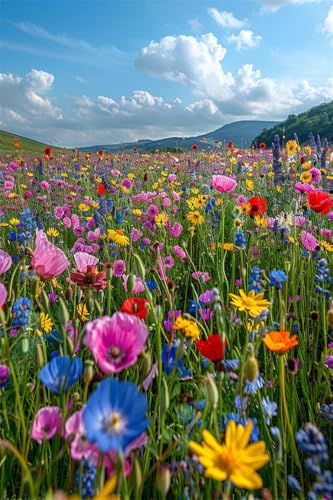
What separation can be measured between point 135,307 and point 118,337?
0.33 m

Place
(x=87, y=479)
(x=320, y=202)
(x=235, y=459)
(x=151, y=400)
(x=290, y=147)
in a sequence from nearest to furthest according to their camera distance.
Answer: (x=235, y=459) < (x=87, y=479) < (x=151, y=400) < (x=320, y=202) < (x=290, y=147)

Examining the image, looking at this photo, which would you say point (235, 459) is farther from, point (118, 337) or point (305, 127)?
point (305, 127)

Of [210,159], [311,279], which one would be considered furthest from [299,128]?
[311,279]

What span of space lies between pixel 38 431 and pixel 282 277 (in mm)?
850

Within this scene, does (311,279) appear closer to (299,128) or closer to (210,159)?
(210,159)

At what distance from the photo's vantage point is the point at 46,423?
0.81 metres

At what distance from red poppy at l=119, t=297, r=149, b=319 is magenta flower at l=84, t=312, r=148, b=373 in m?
0.28

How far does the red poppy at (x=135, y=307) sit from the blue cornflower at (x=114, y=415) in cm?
39

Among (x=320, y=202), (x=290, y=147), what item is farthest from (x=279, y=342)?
(x=290, y=147)

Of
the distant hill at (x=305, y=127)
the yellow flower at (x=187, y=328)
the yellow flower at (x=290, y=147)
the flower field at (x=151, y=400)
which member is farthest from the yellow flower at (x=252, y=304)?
the distant hill at (x=305, y=127)

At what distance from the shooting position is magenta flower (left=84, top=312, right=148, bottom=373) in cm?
65

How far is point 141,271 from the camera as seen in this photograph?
1.08m

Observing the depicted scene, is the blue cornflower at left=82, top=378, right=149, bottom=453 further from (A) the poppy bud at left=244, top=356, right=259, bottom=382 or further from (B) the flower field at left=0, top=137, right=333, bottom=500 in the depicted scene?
(A) the poppy bud at left=244, top=356, right=259, bottom=382

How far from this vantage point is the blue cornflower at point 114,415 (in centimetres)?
55
